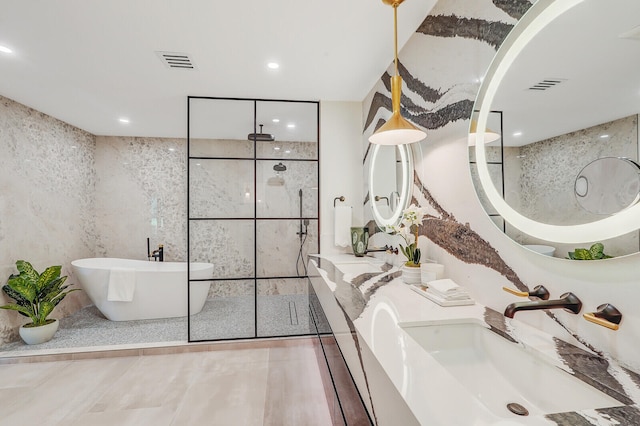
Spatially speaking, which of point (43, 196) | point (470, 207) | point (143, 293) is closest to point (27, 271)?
point (43, 196)

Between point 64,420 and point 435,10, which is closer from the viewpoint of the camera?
point 435,10

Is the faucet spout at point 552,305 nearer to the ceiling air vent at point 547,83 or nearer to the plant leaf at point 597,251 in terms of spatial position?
the plant leaf at point 597,251

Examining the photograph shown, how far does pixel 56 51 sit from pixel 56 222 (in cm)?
235

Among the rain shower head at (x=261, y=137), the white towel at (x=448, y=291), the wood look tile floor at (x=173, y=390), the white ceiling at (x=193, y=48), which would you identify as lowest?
the wood look tile floor at (x=173, y=390)

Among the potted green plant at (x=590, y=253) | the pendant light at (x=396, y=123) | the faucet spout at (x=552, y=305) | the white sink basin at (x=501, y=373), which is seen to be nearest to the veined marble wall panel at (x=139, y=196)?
the pendant light at (x=396, y=123)

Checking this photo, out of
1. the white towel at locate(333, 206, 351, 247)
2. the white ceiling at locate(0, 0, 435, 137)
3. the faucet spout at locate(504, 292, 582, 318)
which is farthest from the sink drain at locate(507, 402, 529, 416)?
the white towel at locate(333, 206, 351, 247)

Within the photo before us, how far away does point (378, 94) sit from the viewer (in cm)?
269

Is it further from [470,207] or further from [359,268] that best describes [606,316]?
[359,268]

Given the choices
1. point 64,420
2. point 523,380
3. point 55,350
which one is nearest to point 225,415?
point 64,420

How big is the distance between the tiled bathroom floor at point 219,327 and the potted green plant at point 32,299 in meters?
0.12

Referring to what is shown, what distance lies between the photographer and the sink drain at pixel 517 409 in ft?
2.65

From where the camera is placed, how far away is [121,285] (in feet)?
Result: 11.4

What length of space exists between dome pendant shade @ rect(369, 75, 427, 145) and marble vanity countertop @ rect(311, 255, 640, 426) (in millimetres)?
802

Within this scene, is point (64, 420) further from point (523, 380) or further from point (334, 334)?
point (523, 380)
